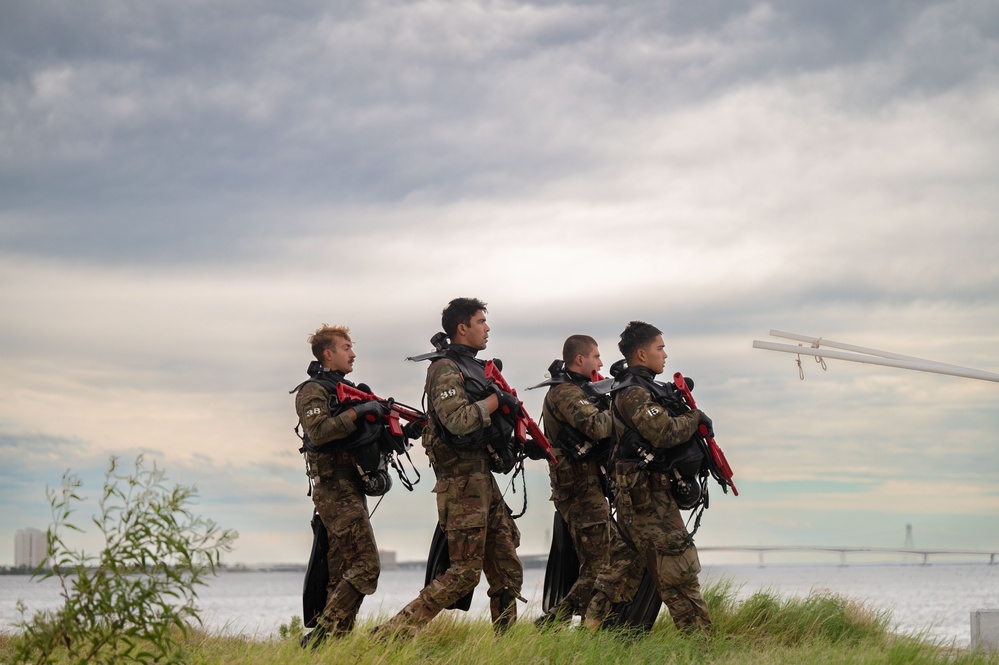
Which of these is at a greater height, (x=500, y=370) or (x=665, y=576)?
(x=500, y=370)

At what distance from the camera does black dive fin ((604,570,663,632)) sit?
26.1 feet

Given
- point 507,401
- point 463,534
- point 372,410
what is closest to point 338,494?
point 372,410

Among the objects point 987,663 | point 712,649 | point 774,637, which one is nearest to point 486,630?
point 712,649

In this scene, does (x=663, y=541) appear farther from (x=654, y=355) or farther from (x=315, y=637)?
(x=315, y=637)

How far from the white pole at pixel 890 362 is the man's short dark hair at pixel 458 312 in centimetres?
450

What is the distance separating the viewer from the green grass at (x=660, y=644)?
6492mm

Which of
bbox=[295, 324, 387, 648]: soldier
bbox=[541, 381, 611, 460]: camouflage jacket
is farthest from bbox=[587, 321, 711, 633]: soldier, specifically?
bbox=[295, 324, 387, 648]: soldier

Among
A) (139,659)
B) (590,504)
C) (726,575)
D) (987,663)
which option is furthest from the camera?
(726,575)

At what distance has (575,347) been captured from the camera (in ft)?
27.6

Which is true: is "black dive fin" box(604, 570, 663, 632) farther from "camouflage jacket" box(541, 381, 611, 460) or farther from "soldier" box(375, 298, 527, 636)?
"camouflage jacket" box(541, 381, 611, 460)

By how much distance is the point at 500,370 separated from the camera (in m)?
7.52

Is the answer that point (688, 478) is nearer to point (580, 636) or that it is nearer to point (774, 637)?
point (580, 636)

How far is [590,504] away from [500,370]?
1395 mm

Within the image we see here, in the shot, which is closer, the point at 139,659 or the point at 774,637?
the point at 139,659
